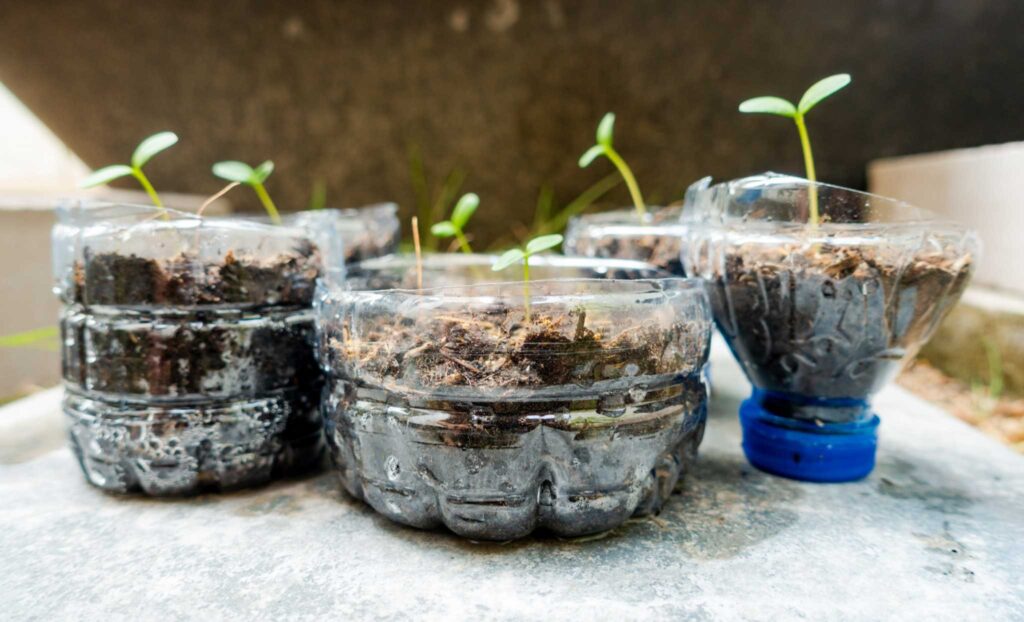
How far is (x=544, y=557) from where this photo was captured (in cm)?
84

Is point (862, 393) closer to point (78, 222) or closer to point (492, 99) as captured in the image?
point (78, 222)

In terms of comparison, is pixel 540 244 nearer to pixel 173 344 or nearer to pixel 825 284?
pixel 825 284

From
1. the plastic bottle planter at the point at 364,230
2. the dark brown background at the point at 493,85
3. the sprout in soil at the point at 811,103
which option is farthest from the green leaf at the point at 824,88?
the dark brown background at the point at 493,85

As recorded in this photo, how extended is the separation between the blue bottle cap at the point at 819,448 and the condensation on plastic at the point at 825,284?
2cm

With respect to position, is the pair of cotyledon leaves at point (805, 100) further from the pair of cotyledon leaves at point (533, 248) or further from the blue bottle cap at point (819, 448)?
the blue bottle cap at point (819, 448)

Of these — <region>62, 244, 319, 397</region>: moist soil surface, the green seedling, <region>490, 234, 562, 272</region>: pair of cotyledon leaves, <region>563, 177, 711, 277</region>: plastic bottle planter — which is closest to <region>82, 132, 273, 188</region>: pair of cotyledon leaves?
<region>62, 244, 319, 397</region>: moist soil surface

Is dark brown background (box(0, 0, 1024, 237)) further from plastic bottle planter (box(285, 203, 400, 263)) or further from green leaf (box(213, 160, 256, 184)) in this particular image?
green leaf (box(213, 160, 256, 184))

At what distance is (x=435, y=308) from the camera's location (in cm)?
84

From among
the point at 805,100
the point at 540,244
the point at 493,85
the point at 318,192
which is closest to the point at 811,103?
the point at 805,100

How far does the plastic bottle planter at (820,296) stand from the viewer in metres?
0.97

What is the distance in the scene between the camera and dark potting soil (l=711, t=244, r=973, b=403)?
97 cm

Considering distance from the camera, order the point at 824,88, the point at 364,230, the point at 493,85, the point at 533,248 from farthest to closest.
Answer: the point at 493,85 → the point at 364,230 → the point at 824,88 → the point at 533,248

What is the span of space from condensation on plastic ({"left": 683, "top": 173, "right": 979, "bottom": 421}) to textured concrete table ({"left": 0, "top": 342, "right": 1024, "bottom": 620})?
170 millimetres

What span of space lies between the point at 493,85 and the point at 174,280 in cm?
215
